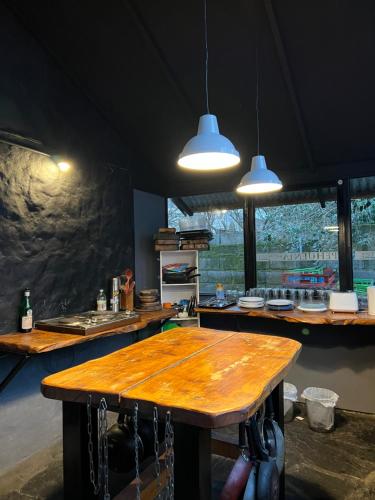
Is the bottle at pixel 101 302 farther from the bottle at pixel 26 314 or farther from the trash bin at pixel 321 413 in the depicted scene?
the trash bin at pixel 321 413

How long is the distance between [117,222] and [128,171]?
0.62m

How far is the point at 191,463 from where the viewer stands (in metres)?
1.29

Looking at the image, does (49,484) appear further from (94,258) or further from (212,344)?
(94,258)

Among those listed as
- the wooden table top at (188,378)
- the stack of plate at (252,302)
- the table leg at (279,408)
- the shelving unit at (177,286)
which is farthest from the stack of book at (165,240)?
the table leg at (279,408)

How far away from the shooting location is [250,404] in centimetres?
Answer: 122

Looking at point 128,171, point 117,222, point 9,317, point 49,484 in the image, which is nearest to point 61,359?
point 9,317

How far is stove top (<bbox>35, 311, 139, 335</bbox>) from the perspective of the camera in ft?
8.50

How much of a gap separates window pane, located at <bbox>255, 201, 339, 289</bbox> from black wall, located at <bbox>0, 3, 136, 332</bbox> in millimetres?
1627

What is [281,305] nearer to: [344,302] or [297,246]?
[344,302]

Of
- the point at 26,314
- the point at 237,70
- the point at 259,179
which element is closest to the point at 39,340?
the point at 26,314

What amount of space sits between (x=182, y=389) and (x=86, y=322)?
1574 mm

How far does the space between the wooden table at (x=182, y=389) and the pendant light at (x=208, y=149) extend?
1.05 metres

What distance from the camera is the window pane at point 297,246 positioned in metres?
3.88

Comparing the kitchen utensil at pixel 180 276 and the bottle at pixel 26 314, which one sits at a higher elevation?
the kitchen utensil at pixel 180 276
